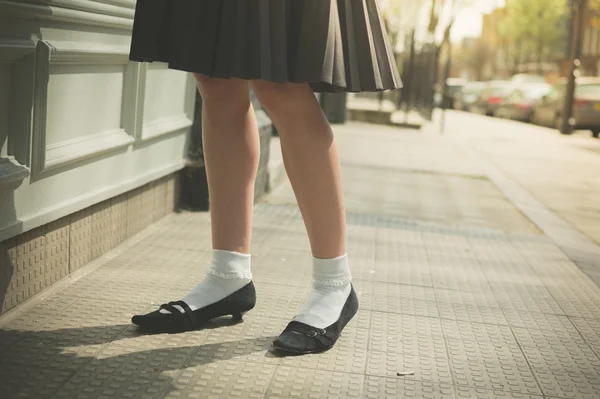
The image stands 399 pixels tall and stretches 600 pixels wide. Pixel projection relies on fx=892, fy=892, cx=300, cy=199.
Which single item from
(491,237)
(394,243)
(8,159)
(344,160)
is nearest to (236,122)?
(8,159)

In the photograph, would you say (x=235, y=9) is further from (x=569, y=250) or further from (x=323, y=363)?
(x=569, y=250)

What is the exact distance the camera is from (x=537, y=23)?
59188 millimetres

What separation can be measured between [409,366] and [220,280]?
1.94ft

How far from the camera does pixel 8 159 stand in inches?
96.3

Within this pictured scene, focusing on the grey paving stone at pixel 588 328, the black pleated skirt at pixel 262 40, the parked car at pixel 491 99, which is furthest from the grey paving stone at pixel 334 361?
the parked car at pixel 491 99

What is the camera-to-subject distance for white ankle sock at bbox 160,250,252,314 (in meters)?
2.53

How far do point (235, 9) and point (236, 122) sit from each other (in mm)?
369

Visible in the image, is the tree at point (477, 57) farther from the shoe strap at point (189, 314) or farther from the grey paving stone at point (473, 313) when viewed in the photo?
the shoe strap at point (189, 314)

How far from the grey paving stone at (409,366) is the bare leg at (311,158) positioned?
0.31m

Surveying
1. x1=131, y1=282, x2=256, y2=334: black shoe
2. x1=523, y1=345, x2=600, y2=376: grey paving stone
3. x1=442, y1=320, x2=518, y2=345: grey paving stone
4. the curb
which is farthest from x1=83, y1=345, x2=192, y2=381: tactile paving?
the curb

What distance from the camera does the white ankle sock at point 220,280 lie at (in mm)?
2529

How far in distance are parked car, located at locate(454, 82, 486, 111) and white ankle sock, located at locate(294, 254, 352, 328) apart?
35.8 meters

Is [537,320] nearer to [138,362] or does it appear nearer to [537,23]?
[138,362]

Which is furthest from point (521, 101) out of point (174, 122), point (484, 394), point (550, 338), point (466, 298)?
point (484, 394)
